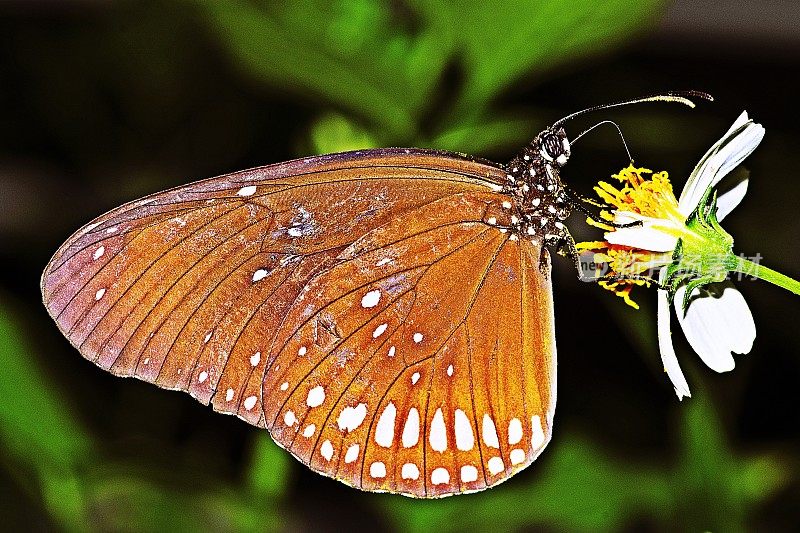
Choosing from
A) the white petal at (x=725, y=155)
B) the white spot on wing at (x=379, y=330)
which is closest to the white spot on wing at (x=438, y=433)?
the white spot on wing at (x=379, y=330)

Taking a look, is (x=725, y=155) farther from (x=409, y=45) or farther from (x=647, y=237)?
(x=409, y=45)

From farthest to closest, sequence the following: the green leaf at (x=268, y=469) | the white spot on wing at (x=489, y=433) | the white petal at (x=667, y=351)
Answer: the green leaf at (x=268, y=469)
the white spot on wing at (x=489, y=433)
the white petal at (x=667, y=351)

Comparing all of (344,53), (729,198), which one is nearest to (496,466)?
(729,198)

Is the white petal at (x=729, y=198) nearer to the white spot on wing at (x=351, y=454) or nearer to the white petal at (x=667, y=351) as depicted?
the white petal at (x=667, y=351)

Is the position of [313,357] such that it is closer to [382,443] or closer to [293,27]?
[382,443]

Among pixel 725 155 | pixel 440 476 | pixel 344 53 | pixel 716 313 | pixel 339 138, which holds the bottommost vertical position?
pixel 440 476

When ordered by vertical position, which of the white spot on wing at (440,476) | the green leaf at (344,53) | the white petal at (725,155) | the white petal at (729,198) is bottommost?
the white spot on wing at (440,476)
